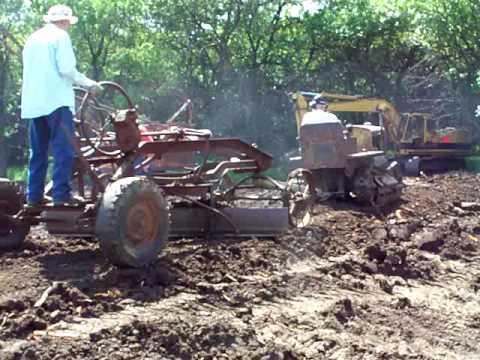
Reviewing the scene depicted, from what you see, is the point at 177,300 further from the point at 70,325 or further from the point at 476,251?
the point at 476,251

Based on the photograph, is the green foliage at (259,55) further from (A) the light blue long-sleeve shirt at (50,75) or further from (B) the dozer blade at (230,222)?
(A) the light blue long-sleeve shirt at (50,75)

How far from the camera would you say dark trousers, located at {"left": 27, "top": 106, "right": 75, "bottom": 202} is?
25.1 ft

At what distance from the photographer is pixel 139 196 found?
7410 mm

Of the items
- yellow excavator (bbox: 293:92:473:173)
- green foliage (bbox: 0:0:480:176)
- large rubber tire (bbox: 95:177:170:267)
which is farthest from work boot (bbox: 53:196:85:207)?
green foliage (bbox: 0:0:480:176)

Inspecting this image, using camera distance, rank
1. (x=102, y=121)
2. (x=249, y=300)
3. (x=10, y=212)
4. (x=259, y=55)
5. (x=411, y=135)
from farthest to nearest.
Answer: (x=259, y=55), (x=411, y=135), (x=102, y=121), (x=10, y=212), (x=249, y=300)

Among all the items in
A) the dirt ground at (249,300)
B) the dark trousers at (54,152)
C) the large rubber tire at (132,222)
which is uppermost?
the dark trousers at (54,152)

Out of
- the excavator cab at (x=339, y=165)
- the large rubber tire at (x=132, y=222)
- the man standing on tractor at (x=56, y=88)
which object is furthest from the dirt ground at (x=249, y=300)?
the excavator cab at (x=339, y=165)

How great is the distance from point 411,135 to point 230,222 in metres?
16.5

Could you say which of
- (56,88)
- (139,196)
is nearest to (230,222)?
(139,196)

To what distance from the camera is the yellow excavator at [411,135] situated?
22875mm

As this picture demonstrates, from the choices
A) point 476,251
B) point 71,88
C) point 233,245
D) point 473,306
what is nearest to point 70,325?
point 71,88

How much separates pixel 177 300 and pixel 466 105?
23.6 metres

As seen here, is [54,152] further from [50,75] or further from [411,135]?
[411,135]

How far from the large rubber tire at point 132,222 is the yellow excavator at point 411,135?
1423cm
